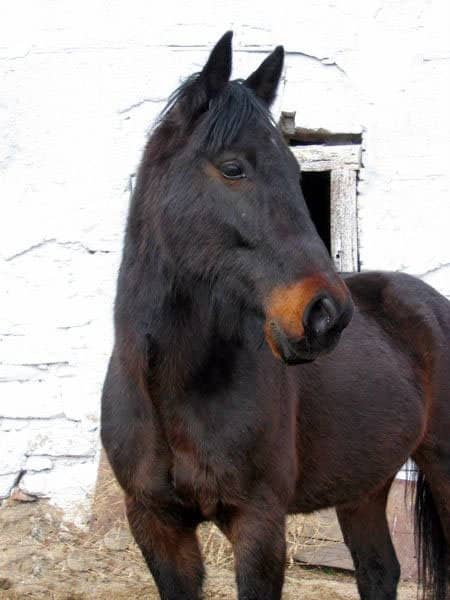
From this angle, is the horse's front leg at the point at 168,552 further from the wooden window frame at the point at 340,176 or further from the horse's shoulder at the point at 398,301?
the wooden window frame at the point at 340,176

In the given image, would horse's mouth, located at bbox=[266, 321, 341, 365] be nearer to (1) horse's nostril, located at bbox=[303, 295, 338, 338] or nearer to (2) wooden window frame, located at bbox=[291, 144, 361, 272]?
(1) horse's nostril, located at bbox=[303, 295, 338, 338]

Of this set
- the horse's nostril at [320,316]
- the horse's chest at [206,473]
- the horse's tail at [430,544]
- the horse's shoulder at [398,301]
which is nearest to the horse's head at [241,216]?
the horse's nostril at [320,316]

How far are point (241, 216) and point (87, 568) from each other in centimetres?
330

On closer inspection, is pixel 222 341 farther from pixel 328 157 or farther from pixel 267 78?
pixel 328 157

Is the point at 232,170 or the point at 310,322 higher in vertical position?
the point at 232,170

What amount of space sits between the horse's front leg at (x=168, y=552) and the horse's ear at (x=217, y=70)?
1512 mm

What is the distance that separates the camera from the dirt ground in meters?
5.09

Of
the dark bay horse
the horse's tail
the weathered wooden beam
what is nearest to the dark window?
the weathered wooden beam

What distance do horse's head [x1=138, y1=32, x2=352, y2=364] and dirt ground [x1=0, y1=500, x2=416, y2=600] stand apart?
2.69 m

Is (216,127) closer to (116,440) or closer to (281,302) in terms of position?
(281,302)

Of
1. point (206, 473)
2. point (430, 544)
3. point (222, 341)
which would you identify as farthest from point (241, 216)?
point (430, 544)

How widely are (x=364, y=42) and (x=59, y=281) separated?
248cm

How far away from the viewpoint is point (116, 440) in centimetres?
329

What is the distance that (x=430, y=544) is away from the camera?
4.62 metres
